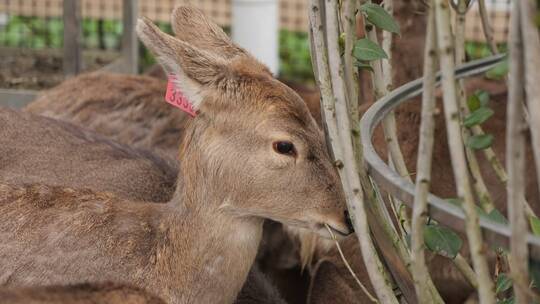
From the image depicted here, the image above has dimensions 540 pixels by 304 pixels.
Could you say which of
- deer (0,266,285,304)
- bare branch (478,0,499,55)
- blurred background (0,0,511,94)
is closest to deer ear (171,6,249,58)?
bare branch (478,0,499,55)

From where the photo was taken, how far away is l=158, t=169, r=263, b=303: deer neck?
168 inches

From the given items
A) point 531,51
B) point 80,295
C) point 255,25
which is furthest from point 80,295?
point 255,25

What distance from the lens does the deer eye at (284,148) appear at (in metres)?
4.26

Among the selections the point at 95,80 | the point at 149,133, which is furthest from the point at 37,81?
the point at 149,133

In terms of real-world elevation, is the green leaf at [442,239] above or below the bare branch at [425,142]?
below

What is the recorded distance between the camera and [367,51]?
3.58m

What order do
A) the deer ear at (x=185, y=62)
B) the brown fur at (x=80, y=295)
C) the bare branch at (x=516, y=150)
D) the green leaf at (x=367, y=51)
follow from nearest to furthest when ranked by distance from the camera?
1. the bare branch at (x=516, y=150)
2. the brown fur at (x=80, y=295)
3. the green leaf at (x=367, y=51)
4. the deer ear at (x=185, y=62)

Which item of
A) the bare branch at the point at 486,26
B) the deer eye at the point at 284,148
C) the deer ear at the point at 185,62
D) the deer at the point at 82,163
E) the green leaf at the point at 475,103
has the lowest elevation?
the deer at the point at 82,163

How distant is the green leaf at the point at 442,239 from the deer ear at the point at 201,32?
5.34ft

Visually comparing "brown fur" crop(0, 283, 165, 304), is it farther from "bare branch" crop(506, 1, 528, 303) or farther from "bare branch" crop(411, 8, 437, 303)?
"bare branch" crop(506, 1, 528, 303)

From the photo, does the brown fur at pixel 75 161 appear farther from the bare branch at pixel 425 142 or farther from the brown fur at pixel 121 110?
the bare branch at pixel 425 142

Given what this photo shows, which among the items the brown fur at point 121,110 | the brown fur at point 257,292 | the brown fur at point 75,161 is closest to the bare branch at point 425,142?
the brown fur at point 257,292

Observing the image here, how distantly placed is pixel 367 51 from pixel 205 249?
3.75 ft

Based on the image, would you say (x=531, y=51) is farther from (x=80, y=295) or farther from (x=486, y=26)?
(x=486, y=26)
